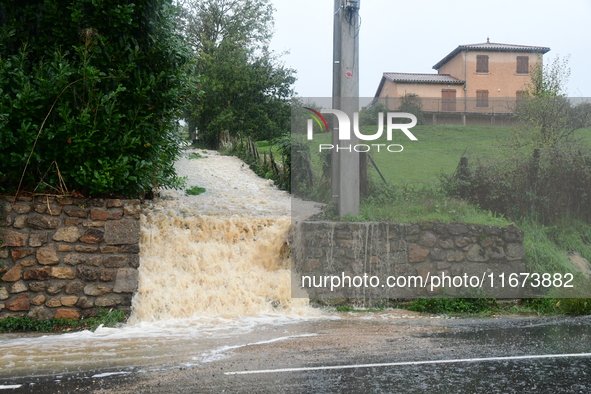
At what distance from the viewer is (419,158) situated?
11.0 metres

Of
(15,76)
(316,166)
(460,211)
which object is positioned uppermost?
(15,76)

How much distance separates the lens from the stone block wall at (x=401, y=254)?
9.11 metres

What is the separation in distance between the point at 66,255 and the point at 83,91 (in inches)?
90.0

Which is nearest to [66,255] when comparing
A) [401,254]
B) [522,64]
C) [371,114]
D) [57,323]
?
[57,323]

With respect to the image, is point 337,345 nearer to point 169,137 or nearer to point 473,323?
point 473,323

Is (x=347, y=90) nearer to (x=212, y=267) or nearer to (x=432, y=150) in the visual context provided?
(x=432, y=150)

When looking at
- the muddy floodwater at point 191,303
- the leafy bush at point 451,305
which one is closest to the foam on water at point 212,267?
the muddy floodwater at point 191,303

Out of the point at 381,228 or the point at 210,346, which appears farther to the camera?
the point at 381,228

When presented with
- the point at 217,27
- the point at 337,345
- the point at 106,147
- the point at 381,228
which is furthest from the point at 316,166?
the point at 217,27

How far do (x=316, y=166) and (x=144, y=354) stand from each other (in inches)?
250

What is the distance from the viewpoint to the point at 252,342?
259 inches

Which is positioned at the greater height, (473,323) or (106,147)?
(106,147)

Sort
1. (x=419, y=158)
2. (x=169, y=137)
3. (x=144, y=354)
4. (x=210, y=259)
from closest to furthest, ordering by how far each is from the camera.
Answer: (x=144, y=354), (x=210, y=259), (x=169, y=137), (x=419, y=158)

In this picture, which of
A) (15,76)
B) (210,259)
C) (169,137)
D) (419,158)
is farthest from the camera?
(419,158)
